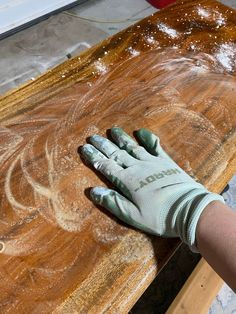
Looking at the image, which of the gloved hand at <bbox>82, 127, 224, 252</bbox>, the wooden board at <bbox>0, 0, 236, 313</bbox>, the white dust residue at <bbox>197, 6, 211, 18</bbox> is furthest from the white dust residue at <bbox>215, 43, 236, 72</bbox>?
the gloved hand at <bbox>82, 127, 224, 252</bbox>

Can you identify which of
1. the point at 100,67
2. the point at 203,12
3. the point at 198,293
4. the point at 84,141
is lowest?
the point at 198,293

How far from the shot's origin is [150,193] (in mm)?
1262

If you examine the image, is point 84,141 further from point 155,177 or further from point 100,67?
point 100,67

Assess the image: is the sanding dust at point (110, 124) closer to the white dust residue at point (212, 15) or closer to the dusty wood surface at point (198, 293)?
the white dust residue at point (212, 15)

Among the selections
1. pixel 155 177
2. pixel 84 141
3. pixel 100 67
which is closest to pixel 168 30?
pixel 100 67

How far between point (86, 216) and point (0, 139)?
1.72 ft

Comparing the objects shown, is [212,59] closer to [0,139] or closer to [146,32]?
[146,32]

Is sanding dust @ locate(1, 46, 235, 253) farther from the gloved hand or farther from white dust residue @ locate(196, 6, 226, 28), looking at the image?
white dust residue @ locate(196, 6, 226, 28)

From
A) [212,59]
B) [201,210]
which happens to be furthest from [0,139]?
[212,59]

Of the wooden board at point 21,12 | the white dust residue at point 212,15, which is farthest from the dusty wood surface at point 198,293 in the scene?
the wooden board at point 21,12

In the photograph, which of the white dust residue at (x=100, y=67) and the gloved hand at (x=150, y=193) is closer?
the gloved hand at (x=150, y=193)

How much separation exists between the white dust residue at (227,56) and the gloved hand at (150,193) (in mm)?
830

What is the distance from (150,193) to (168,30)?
1.23m

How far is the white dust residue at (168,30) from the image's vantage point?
2.06 m
